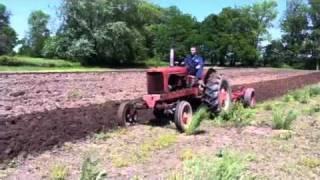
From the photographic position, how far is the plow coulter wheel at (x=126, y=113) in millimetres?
13258

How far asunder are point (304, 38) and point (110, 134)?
96.0 m

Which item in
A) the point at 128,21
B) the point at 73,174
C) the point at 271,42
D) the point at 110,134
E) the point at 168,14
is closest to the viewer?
the point at 73,174

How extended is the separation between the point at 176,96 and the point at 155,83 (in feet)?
1.98

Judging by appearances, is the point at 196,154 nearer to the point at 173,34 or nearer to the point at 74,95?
the point at 74,95

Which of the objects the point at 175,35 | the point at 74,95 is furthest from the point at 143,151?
the point at 175,35

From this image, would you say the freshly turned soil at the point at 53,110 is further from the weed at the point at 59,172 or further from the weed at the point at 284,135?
the weed at the point at 284,135

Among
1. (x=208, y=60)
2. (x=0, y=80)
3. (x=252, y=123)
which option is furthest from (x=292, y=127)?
(x=208, y=60)

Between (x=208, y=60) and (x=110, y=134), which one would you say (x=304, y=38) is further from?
(x=110, y=134)

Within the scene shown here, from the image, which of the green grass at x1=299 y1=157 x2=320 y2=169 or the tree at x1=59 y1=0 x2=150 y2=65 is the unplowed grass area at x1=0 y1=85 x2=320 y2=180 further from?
the tree at x1=59 y1=0 x2=150 y2=65

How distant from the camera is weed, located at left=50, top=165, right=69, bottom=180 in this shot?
26.4ft

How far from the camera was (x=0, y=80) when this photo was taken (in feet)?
80.0

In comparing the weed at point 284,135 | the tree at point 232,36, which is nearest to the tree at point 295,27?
the tree at point 232,36

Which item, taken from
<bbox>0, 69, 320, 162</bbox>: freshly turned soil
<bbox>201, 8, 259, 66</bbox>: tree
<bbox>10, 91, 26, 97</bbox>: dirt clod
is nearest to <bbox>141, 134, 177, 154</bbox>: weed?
<bbox>0, 69, 320, 162</bbox>: freshly turned soil

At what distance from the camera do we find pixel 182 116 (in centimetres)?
1277
